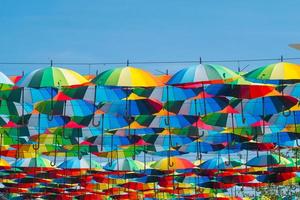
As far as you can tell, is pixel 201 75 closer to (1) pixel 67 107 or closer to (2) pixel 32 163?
(1) pixel 67 107

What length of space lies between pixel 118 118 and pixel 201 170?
8035 millimetres

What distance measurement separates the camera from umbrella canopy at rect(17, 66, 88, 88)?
14.6 m

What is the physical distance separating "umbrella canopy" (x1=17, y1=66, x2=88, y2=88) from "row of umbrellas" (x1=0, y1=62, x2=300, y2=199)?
2 cm

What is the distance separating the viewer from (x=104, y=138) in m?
20.5

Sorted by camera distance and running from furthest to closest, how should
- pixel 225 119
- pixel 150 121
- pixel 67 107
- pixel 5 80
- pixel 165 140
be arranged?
1. pixel 165 140
2. pixel 150 121
3. pixel 225 119
4. pixel 67 107
5. pixel 5 80

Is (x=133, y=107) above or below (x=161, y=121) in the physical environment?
above

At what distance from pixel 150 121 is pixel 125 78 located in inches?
161

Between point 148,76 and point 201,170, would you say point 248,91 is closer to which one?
point 148,76

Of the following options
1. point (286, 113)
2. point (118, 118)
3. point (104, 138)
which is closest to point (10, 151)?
point (104, 138)

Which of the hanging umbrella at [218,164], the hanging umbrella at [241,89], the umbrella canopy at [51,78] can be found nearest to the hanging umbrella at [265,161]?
the hanging umbrella at [218,164]

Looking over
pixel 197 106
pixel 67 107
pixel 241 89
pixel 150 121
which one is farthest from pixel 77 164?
pixel 241 89

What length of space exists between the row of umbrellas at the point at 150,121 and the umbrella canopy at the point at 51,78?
0.07 feet

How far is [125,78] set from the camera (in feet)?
47.5

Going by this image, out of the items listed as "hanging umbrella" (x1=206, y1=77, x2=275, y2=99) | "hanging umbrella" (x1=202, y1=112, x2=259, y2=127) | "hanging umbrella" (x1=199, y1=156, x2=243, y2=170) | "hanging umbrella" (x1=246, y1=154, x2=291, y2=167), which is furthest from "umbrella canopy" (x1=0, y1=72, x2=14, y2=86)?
"hanging umbrella" (x1=199, y1=156, x2=243, y2=170)
